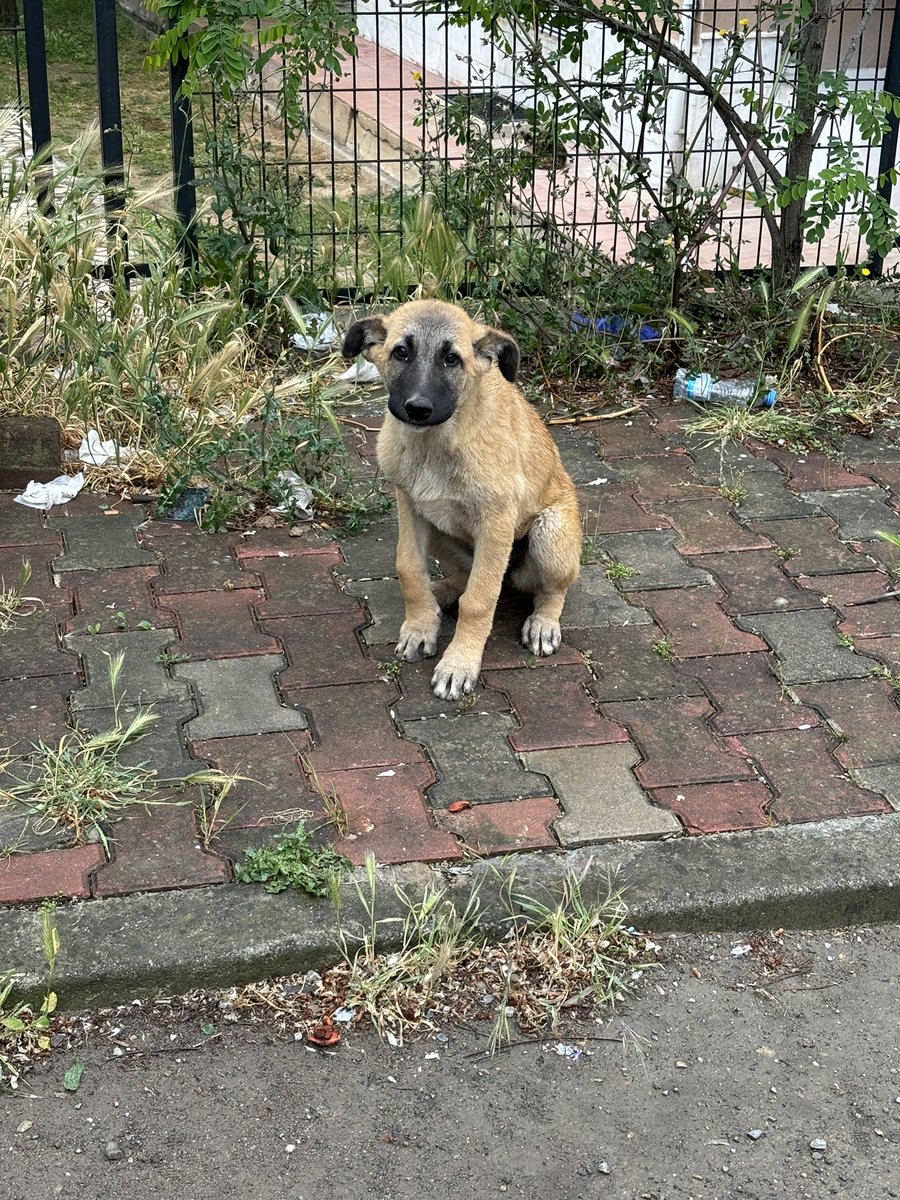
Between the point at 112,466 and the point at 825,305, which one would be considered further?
the point at 825,305

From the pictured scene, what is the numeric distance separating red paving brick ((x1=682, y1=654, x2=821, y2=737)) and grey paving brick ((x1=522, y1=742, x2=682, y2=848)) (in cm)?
39

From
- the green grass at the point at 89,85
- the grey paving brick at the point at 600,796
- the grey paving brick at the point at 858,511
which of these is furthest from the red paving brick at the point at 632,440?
the green grass at the point at 89,85

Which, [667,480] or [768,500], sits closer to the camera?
[768,500]

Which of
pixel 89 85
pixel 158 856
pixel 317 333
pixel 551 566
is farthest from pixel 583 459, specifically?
pixel 89 85

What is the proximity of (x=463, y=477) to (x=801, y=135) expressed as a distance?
3.68 metres

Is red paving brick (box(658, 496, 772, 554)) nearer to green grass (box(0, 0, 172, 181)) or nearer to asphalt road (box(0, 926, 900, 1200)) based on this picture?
asphalt road (box(0, 926, 900, 1200))

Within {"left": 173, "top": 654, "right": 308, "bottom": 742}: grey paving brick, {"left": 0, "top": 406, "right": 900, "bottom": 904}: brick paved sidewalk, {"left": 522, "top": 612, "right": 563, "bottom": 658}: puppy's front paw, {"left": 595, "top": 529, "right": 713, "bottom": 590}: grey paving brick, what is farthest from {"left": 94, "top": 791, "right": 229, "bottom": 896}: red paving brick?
{"left": 595, "top": 529, "right": 713, "bottom": 590}: grey paving brick

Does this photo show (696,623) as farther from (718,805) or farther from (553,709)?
(718,805)

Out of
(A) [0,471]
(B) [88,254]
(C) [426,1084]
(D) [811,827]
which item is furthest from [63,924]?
(B) [88,254]

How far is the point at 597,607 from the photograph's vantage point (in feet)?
16.2

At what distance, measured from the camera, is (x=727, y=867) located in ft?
11.8

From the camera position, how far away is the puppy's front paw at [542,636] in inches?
182

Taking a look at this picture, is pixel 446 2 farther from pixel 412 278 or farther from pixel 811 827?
pixel 811 827

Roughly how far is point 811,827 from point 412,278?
4.28 metres
